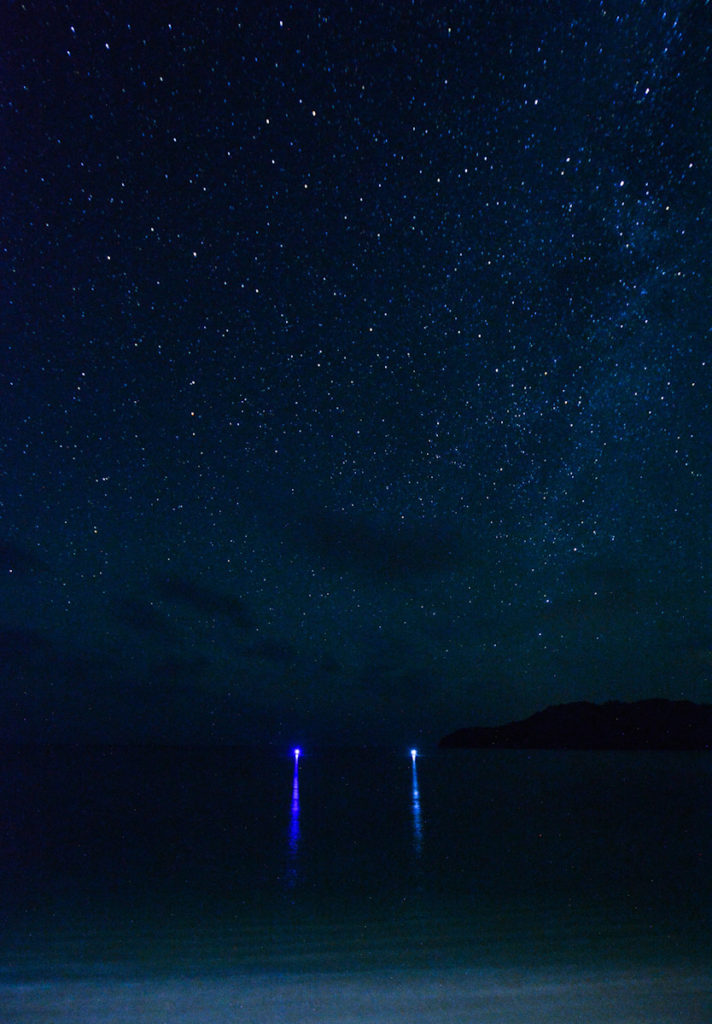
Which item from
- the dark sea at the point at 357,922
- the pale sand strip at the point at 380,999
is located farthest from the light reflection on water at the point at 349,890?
the pale sand strip at the point at 380,999

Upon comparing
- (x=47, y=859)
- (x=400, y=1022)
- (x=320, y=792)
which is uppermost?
(x=320, y=792)

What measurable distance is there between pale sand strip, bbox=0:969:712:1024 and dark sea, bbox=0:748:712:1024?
27mm

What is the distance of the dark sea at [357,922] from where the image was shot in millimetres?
6664

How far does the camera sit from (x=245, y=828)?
77.4ft

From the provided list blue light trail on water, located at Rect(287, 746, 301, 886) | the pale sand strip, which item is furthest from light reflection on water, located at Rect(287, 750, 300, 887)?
the pale sand strip

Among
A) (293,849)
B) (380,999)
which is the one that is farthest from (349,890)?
(380,999)

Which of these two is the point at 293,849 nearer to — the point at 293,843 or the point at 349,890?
the point at 293,843

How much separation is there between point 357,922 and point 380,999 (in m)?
Result: 3.98

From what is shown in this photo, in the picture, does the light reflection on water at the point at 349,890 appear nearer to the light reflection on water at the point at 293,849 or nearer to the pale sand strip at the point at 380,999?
the light reflection on water at the point at 293,849

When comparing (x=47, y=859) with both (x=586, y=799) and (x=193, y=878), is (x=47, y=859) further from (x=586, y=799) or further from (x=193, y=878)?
(x=586, y=799)

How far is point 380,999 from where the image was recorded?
6.65 metres

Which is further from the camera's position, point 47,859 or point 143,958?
point 47,859

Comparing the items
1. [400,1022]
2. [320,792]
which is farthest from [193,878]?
[320,792]

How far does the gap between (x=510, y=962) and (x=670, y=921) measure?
3515 mm
